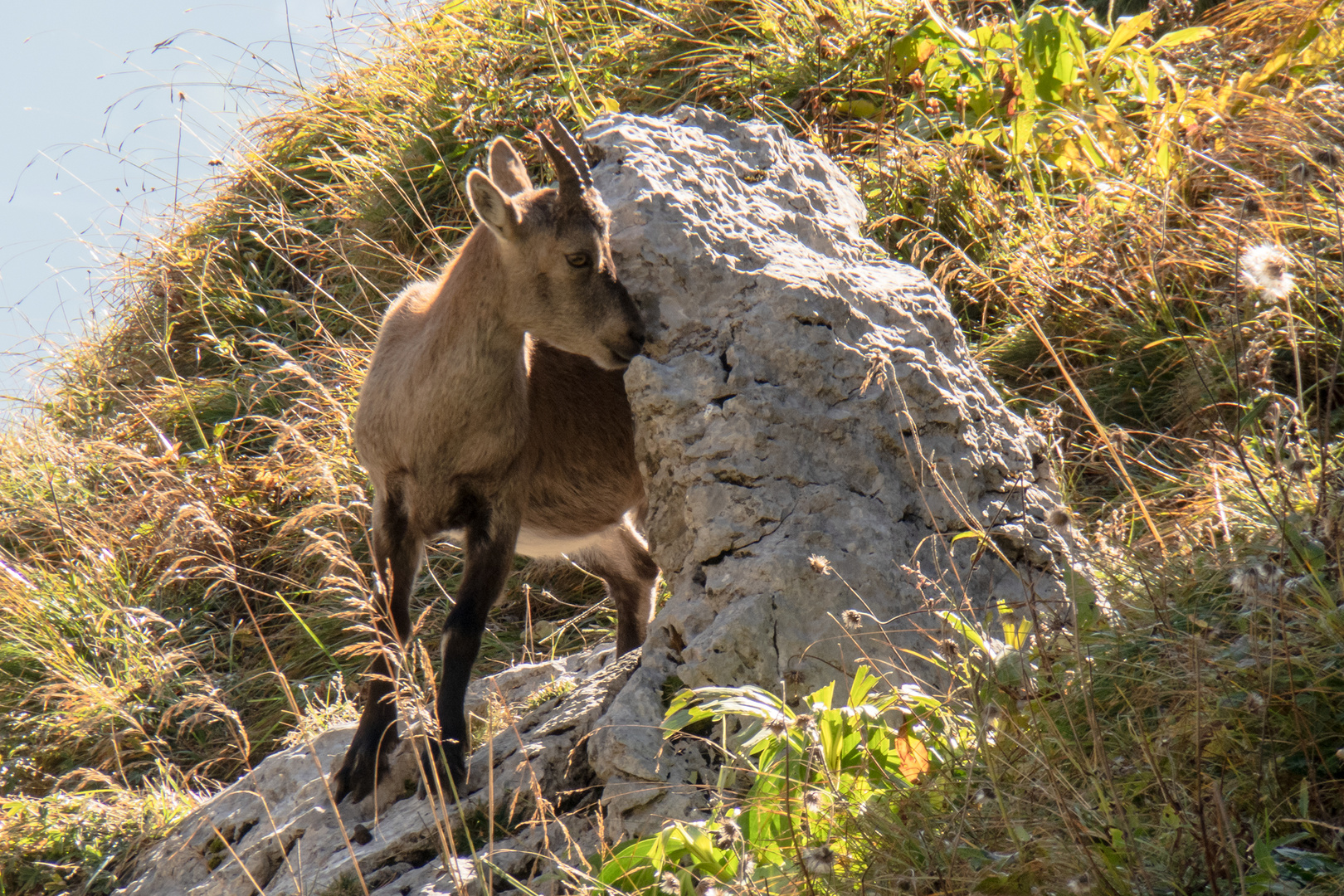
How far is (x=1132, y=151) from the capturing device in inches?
219

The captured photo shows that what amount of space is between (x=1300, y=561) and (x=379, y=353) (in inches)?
129

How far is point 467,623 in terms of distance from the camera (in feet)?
12.1

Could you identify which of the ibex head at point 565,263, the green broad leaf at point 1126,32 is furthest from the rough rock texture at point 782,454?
the green broad leaf at point 1126,32

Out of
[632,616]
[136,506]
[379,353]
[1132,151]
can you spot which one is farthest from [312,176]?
[1132,151]

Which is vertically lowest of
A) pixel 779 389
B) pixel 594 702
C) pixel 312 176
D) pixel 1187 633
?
pixel 594 702

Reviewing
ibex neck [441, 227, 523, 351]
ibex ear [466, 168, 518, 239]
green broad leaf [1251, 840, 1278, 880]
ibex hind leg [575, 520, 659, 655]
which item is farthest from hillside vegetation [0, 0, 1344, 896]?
ibex ear [466, 168, 518, 239]

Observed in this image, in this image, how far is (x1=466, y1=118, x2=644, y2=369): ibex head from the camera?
368 centimetres

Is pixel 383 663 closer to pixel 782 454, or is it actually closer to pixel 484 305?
pixel 484 305

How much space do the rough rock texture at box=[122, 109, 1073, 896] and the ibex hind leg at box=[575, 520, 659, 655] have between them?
27.7 inches

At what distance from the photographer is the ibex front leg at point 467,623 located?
3.53m

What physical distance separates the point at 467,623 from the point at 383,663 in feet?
1.33

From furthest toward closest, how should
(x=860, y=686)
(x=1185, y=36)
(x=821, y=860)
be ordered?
(x=1185, y=36), (x=860, y=686), (x=821, y=860)

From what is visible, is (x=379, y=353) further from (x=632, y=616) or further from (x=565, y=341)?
→ (x=632, y=616)

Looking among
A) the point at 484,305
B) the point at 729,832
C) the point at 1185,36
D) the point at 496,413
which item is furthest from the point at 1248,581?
the point at 1185,36
